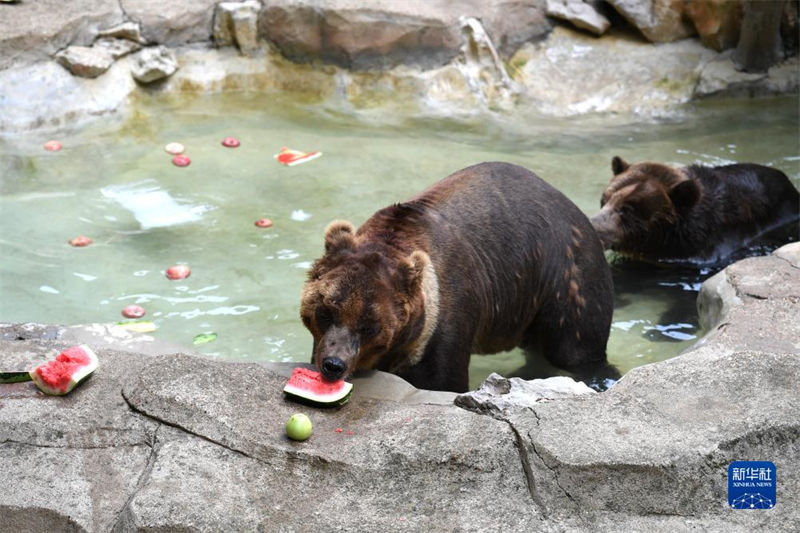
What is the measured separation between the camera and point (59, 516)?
168 inches

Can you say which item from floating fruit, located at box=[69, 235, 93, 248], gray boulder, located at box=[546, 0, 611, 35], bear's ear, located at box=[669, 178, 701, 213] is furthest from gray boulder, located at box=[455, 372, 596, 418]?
gray boulder, located at box=[546, 0, 611, 35]

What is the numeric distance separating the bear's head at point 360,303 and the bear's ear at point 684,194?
158 inches

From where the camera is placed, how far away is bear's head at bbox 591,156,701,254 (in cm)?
891

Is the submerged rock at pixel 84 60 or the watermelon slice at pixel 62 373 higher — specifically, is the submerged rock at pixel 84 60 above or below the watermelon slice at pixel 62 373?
below

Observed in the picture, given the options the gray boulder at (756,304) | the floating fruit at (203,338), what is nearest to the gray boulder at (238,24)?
the floating fruit at (203,338)

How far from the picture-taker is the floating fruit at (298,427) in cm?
451

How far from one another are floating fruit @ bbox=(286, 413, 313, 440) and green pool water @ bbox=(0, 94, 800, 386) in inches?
104

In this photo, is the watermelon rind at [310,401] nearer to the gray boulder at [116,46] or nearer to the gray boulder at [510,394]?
the gray boulder at [510,394]

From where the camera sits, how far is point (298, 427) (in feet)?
14.8

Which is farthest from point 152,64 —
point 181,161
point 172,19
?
point 181,161

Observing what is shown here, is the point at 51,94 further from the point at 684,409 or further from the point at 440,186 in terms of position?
the point at 684,409

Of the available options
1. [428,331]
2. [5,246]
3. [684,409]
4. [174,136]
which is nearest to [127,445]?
[428,331]

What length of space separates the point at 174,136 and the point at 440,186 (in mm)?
4949

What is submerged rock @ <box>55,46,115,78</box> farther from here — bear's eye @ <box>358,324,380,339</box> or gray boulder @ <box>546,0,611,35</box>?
bear's eye @ <box>358,324,380,339</box>
